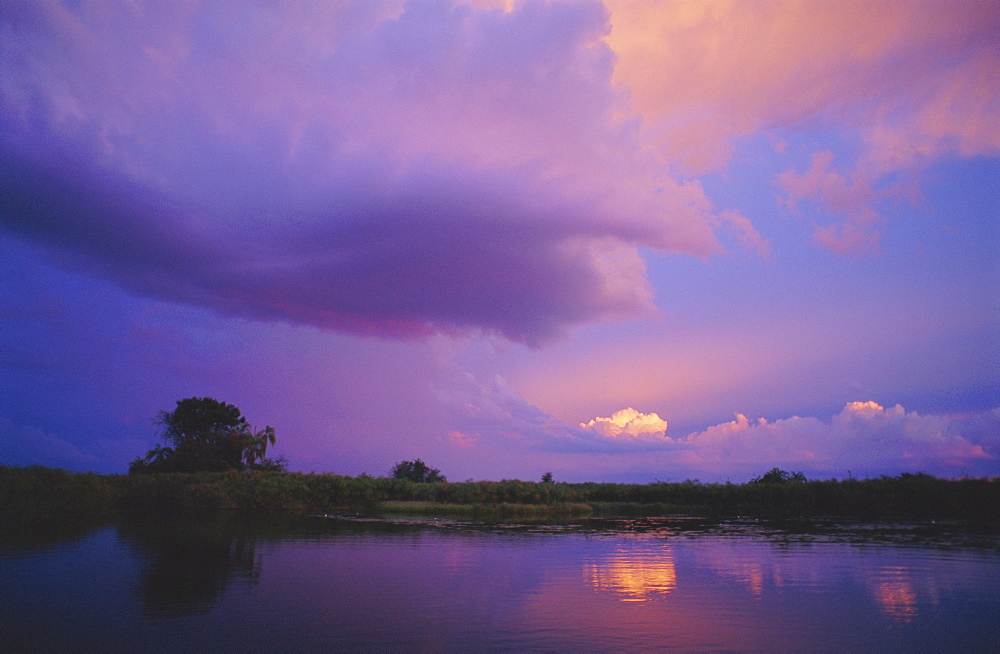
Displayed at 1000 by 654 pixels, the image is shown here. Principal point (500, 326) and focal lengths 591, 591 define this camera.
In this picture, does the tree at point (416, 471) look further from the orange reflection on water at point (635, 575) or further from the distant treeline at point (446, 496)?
the orange reflection on water at point (635, 575)

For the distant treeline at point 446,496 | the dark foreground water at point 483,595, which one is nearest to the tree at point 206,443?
the distant treeline at point 446,496

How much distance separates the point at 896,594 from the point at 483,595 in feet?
40.1

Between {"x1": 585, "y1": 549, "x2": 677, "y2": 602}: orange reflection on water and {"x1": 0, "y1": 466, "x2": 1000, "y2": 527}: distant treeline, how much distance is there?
35.8 m

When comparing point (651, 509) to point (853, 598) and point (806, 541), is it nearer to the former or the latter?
point (806, 541)

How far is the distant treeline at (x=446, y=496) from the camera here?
41312 millimetres

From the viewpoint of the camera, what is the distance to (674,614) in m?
14.8

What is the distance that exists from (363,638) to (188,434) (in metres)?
81.8

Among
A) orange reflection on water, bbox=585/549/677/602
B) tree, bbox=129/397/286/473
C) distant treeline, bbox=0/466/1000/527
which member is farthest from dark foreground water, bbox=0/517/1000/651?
tree, bbox=129/397/286/473

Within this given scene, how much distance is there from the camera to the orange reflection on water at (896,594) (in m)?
15.3

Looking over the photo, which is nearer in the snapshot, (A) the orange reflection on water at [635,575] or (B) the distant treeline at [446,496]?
(A) the orange reflection on water at [635,575]

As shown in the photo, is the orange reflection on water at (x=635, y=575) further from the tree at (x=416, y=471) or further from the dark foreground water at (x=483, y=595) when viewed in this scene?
the tree at (x=416, y=471)

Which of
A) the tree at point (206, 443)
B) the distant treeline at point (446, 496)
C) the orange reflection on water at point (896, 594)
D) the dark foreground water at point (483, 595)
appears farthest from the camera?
the tree at point (206, 443)

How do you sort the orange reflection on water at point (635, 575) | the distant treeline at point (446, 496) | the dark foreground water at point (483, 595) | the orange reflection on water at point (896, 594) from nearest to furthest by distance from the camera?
the dark foreground water at point (483, 595)
the orange reflection on water at point (896, 594)
the orange reflection on water at point (635, 575)
the distant treeline at point (446, 496)

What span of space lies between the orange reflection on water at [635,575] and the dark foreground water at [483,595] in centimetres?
8
